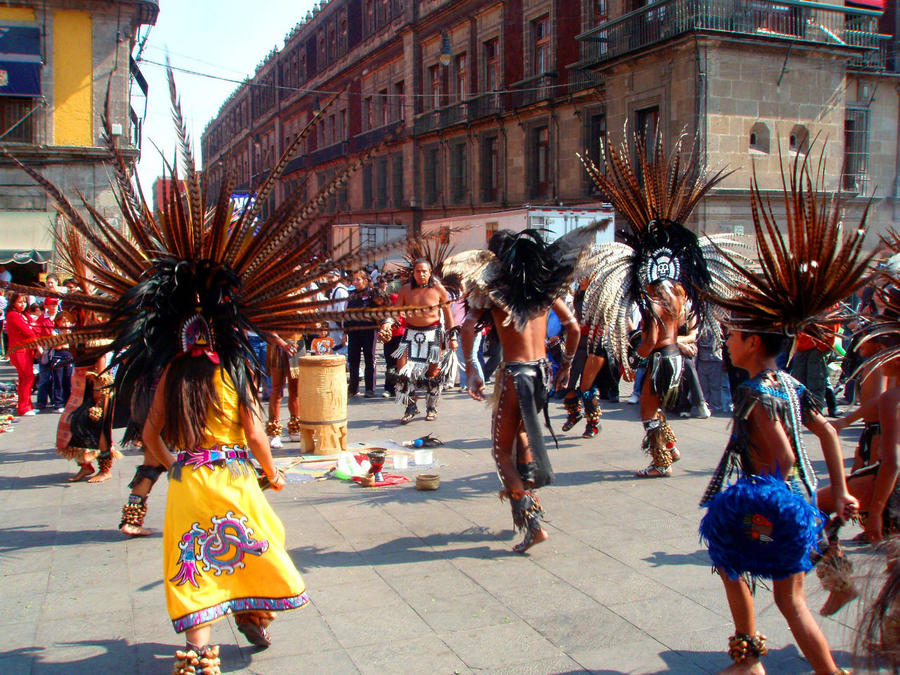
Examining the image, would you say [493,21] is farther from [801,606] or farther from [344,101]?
[801,606]

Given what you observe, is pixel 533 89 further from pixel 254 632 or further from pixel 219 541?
pixel 219 541

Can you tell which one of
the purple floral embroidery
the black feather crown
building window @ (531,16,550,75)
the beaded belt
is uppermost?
building window @ (531,16,550,75)

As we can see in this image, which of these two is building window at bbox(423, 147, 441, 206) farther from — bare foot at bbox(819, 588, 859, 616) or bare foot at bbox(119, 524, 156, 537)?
bare foot at bbox(819, 588, 859, 616)

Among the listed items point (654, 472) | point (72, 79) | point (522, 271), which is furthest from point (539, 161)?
point (522, 271)

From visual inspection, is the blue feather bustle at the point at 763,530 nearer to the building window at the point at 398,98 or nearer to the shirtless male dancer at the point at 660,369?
the shirtless male dancer at the point at 660,369

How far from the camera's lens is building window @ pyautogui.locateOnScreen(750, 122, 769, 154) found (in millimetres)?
19672

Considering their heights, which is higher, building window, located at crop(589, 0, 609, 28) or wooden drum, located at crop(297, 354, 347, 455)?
building window, located at crop(589, 0, 609, 28)

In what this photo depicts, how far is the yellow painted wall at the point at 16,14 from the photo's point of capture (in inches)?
748

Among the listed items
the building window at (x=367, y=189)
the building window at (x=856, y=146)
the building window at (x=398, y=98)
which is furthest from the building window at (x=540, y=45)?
the building window at (x=367, y=189)

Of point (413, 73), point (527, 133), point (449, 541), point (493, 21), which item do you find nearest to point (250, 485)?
point (449, 541)

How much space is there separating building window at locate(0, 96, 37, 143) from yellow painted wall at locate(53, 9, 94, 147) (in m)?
0.53

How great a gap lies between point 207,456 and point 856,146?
21.5 m

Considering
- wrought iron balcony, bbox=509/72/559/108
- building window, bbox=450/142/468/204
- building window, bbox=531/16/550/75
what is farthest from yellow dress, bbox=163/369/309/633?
building window, bbox=450/142/468/204

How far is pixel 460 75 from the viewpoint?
32.4 m
